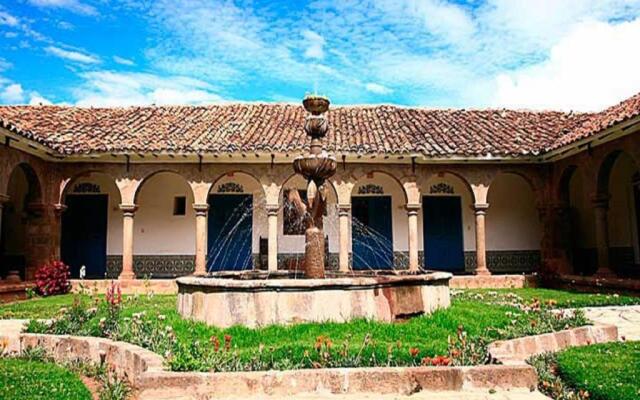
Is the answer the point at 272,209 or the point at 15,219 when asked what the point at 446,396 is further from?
the point at 15,219

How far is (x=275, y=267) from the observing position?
14.1 m

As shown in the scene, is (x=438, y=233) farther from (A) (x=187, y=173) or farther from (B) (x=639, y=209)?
(A) (x=187, y=173)

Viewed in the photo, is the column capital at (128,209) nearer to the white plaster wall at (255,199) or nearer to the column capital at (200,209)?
the column capital at (200,209)

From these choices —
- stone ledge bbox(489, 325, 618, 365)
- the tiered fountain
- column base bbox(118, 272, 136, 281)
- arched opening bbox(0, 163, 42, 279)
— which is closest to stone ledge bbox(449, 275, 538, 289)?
the tiered fountain

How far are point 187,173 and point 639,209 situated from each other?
11.5m

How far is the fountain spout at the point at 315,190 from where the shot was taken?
736cm

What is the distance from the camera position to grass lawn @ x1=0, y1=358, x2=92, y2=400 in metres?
4.43

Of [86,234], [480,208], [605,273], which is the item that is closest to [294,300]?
[605,273]

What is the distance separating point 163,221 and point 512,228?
34.1ft

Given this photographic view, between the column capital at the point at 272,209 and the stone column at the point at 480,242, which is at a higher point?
the column capital at the point at 272,209

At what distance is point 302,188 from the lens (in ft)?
53.1

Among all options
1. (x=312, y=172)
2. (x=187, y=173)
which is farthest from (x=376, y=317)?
(x=187, y=173)

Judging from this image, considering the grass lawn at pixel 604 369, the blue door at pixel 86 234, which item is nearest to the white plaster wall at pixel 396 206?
the blue door at pixel 86 234

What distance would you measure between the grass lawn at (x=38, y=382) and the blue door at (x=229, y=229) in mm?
10415
